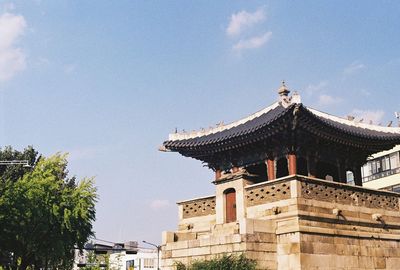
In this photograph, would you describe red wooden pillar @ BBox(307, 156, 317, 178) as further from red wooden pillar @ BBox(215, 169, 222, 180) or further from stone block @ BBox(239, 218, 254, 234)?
stone block @ BBox(239, 218, 254, 234)

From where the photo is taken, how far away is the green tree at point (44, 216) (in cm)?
3020

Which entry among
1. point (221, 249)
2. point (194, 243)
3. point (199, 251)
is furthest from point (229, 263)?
point (194, 243)

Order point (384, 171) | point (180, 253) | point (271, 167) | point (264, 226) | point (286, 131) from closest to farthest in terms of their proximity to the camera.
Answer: point (264, 226) → point (180, 253) → point (286, 131) → point (271, 167) → point (384, 171)

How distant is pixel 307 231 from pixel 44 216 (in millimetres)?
18018

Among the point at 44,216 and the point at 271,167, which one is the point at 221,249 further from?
the point at 44,216

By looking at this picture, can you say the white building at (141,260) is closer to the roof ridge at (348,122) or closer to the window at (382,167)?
the window at (382,167)

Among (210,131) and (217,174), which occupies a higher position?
(210,131)

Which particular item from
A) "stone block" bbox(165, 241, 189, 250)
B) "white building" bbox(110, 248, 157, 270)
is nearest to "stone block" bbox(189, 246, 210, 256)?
"stone block" bbox(165, 241, 189, 250)

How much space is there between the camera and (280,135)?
21.4 meters

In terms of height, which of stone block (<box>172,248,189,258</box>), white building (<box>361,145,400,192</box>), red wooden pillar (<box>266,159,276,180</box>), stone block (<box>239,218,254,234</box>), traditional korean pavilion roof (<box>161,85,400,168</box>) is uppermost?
white building (<box>361,145,400,192</box>)

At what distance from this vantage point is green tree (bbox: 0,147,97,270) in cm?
3020

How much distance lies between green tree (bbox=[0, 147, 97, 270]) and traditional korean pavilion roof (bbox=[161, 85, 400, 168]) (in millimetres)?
9716

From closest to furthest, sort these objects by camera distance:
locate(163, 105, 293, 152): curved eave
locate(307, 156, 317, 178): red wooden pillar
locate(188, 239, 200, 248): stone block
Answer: locate(188, 239, 200, 248): stone block, locate(163, 105, 293, 152): curved eave, locate(307, 156, 317, 178): red wooden pillar

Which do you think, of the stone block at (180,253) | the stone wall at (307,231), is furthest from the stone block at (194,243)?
the stone block at (180,253)
